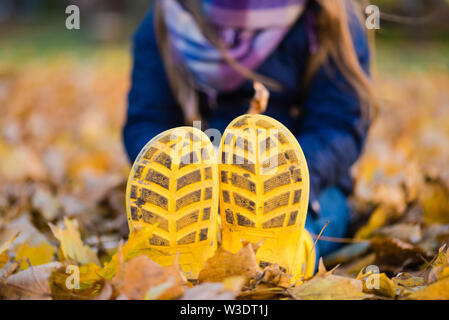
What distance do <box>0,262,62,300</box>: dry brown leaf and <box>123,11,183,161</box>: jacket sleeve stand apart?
69cm

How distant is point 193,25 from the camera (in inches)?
51.6

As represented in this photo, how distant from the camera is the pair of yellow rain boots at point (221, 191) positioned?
2.61ft

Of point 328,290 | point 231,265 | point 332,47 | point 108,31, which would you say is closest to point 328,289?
point 328,290

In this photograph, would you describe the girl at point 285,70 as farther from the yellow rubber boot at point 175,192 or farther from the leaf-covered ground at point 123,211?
the yellow rubber boot at point 175,192

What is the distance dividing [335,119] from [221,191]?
570 millimetres

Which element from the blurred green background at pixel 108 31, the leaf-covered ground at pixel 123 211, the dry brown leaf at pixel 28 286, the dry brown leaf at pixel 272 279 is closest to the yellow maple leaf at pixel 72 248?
the leaf-covered ground at pixel 123 211

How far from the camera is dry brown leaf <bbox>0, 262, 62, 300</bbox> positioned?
0.79 metres

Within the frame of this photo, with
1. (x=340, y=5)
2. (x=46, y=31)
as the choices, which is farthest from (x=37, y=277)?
(x=46, y=31)

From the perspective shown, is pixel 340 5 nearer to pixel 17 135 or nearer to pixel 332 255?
pixel 332 255

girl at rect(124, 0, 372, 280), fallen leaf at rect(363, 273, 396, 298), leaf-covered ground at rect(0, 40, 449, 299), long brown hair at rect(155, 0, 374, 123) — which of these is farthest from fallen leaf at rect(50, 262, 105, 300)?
long brown hair at rect(155, 0, 374, 123)

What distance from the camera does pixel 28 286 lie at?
79 cm

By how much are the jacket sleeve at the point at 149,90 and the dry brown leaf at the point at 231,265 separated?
0.71 m

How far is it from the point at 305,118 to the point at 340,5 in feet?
0.97

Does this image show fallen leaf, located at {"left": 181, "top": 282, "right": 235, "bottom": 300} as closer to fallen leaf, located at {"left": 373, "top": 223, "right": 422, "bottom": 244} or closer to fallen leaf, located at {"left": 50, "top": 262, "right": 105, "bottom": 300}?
fallen leaf, located at {"left": 50, "top": 262, "right": 105, "bottom": 300}
